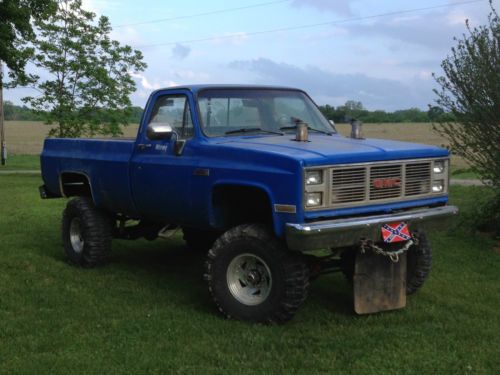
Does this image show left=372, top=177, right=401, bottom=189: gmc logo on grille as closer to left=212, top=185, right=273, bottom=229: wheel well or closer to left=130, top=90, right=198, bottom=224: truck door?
left=212, top=185, right=273, bottom=229: wheel well

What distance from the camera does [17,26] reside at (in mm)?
19500

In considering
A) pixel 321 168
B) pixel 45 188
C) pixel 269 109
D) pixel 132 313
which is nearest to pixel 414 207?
pixel 321 168

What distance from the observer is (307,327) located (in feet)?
17.3

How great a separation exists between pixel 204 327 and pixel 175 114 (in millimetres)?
2208

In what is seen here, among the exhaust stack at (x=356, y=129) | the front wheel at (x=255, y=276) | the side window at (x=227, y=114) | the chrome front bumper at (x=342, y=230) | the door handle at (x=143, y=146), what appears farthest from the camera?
the door handle at (x=143, y=146)

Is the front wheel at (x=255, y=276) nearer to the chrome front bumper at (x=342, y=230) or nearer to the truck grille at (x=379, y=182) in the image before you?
the chrome front bumper at (x=342, y=230)

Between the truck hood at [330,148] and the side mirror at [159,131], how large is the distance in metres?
0.50

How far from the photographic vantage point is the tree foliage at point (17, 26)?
62.2 ft

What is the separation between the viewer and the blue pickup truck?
502cm

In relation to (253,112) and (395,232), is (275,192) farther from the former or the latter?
(253,112)

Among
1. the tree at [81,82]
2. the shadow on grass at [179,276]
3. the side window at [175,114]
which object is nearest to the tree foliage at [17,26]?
the tree at [81,82]

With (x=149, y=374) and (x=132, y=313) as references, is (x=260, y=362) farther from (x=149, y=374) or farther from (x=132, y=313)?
(x=132, y=313)

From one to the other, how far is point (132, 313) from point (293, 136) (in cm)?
219

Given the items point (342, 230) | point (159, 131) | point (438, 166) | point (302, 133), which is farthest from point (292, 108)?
point (342, 230)
